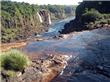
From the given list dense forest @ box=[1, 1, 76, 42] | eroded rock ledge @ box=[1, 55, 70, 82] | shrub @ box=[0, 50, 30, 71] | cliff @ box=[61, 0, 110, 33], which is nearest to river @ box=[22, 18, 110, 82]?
eroded rock ledge @ box=[1, 55, 70, 82]

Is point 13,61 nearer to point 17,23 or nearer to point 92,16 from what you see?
point 92,16

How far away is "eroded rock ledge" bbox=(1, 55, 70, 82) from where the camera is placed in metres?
14.9

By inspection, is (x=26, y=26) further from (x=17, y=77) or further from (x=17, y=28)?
(x=17, y=77)

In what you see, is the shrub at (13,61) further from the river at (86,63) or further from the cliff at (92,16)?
the cliff at (92,16)

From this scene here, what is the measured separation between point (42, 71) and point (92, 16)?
1299 inches

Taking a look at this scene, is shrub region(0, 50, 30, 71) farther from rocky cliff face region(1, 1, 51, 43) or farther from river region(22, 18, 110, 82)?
rocky cliff face region(1, 1, 51, 43)

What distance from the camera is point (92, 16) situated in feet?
157

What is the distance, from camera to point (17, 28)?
270ft

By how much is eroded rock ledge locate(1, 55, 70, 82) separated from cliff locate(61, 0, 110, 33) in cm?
2276

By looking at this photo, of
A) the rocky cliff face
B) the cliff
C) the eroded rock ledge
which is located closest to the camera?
the eroded rock ledge

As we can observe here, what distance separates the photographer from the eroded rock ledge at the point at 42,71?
Result: 587 inches

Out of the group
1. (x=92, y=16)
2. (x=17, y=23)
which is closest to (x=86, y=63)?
(x=92, y=16)

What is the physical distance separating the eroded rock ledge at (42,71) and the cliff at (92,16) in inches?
896

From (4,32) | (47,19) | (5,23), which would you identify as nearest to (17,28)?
(5,23)
